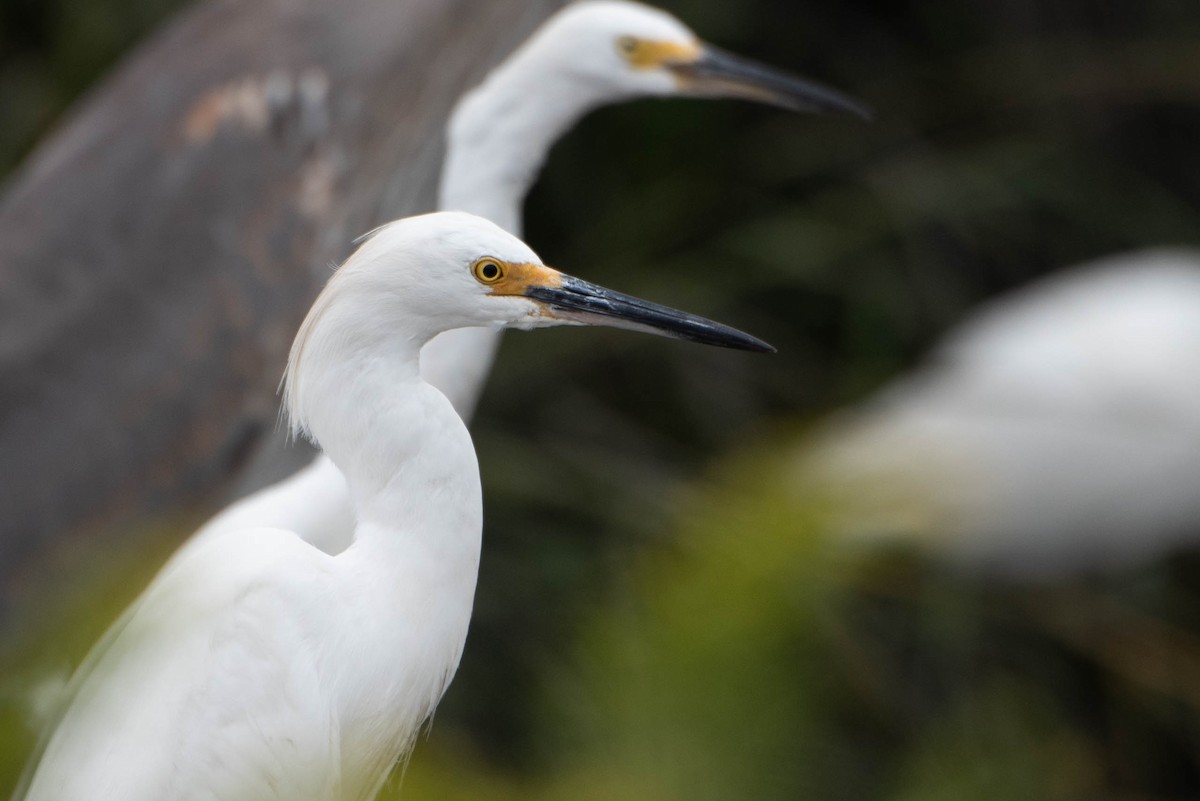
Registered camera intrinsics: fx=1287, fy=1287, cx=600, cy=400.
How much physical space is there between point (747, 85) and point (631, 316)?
0.84m

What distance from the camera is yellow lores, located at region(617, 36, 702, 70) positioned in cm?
166

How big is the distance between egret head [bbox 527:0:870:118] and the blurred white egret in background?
33.5 inches

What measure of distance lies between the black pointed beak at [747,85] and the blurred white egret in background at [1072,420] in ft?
2.64

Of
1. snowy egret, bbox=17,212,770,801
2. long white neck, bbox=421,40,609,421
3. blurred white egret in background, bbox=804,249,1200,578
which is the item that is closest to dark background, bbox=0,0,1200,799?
blurred white egret in background, bbox=804,249,1200,578

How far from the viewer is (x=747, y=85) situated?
176 cm

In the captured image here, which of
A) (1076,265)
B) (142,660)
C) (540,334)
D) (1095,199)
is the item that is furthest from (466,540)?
(1076,265)

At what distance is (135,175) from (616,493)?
0.95m

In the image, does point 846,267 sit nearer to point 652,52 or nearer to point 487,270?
point 652,52

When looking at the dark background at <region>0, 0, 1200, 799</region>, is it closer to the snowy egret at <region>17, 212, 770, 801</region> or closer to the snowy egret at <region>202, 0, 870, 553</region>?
the snowy egret at <region>202, 0, 870, 553</region>

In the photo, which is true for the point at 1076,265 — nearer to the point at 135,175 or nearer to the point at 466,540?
the point at 135,175

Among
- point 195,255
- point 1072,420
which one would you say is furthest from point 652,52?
point 1072,420

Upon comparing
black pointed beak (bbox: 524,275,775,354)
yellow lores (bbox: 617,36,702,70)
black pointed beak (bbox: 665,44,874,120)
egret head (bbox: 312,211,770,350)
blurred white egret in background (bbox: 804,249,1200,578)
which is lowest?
blurred white egret in background (bbox: 804,249,1200,578)

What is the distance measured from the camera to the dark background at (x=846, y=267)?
2232mm

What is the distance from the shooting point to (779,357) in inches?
105
